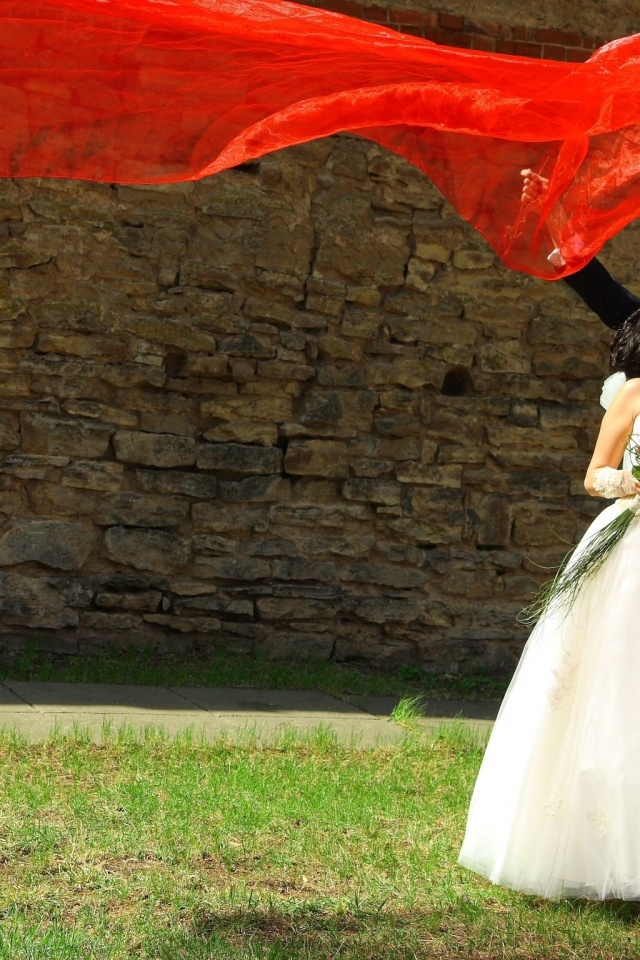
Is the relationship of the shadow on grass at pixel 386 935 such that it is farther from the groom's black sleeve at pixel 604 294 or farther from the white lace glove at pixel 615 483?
the groom's black sleeve at pixel 604 294

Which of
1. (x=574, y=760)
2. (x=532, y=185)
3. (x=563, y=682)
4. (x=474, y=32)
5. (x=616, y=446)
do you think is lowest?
(x=574, y=760)

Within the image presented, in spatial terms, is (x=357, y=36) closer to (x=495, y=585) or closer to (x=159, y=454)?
(x=159, y=454)

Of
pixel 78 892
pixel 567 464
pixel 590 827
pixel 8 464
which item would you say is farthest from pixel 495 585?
pixel 78 892

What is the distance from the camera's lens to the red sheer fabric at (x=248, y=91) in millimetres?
2584

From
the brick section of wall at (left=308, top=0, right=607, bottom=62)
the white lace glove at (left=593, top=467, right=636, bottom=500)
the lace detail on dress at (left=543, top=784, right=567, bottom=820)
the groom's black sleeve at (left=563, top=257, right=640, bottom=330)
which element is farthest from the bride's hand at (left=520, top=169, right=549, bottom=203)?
the brick section of wall at (left=308, top=0, right=607, bottom=62)

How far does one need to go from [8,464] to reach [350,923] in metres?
3.57

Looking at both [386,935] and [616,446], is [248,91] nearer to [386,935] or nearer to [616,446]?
[616,446]

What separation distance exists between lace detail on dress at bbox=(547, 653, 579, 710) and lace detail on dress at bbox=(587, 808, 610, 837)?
12.3 inches

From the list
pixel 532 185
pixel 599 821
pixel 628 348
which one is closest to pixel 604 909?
pixel 599 821

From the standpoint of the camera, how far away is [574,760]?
313 centimetres

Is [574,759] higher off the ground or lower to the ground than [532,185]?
lower

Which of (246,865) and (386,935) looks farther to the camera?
→ (246,865)

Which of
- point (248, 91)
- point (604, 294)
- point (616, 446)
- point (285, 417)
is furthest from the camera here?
point (285, 417)

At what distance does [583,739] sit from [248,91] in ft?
6.54
